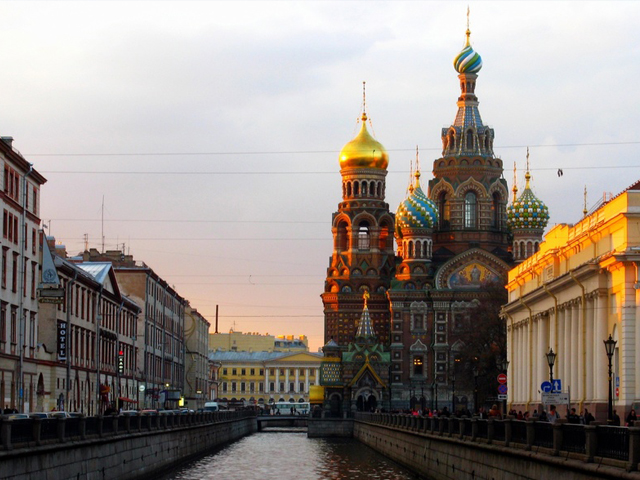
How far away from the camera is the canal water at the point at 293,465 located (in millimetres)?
54031

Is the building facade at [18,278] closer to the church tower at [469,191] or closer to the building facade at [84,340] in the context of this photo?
the building facade at [84,340]

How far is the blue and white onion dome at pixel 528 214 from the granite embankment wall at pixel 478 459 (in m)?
68.5

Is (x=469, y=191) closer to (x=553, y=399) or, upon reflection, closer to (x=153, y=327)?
(x=153, y=327)

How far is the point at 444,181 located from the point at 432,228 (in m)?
5.85

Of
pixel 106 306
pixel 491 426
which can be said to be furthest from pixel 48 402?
pixel 491 426

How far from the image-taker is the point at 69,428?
36.0 metres

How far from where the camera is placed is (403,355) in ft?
459

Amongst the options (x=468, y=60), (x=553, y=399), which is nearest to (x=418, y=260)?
(x=468, y=60)

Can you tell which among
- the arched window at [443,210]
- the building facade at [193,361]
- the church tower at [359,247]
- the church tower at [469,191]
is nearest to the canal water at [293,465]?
the building facade at [193,361]

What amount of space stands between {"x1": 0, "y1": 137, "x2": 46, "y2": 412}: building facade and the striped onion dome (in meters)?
93.2

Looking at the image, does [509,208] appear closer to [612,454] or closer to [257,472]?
[257,472]

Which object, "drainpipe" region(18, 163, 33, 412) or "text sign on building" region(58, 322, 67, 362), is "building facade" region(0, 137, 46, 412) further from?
"text sign on building" region(58, 322, 67, 362)

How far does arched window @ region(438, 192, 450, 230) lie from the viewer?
481ft

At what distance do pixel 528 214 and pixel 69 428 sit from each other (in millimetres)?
106768
